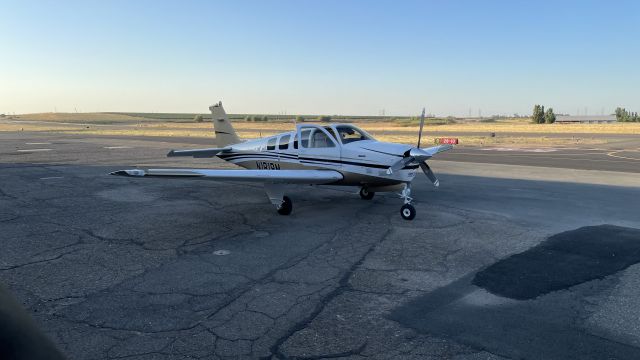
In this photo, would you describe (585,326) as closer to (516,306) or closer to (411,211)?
(516,306)

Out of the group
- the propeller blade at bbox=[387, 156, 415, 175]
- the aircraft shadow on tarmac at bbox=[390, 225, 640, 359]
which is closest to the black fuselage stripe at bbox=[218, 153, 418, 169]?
the propeller blade at bbox=[387, 156, 415, 175]

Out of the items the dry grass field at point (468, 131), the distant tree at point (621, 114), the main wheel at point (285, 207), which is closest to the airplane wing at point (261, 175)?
the main wheel at point (285, 207)

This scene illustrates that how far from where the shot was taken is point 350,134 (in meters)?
12.1

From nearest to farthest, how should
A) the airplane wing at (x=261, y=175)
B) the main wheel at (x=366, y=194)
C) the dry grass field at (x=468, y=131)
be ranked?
the airplane wing at (x=261, y=175)
the main wheel at (x=366, y=194)
the dry grass field at (x=468, y=131)

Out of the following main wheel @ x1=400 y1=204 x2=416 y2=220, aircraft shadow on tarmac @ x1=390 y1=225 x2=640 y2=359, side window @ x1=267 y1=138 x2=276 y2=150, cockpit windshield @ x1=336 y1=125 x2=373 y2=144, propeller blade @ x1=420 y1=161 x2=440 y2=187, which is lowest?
aircraft shadow on tarmac @ x1=390 y1=225 x2=640 y2=359

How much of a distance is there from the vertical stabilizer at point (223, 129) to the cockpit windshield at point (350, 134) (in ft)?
19.5

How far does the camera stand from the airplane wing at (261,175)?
9727 millimetres

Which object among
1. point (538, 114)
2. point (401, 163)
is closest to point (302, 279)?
point (401, 163)

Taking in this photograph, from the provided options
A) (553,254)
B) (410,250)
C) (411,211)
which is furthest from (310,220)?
(553,254)

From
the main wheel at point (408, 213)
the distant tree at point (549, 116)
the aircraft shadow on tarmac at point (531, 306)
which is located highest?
the distant tree at point (549, 116)

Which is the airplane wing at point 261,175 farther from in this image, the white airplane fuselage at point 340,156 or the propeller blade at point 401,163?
the propeller blade at point 401,163

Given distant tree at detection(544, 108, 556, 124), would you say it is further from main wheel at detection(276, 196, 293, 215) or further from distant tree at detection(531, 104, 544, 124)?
main wheel at detection(276, 196, 293, 215)

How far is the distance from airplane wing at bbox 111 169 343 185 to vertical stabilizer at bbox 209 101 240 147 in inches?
238

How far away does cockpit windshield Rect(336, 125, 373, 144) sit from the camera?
11.8 metres
